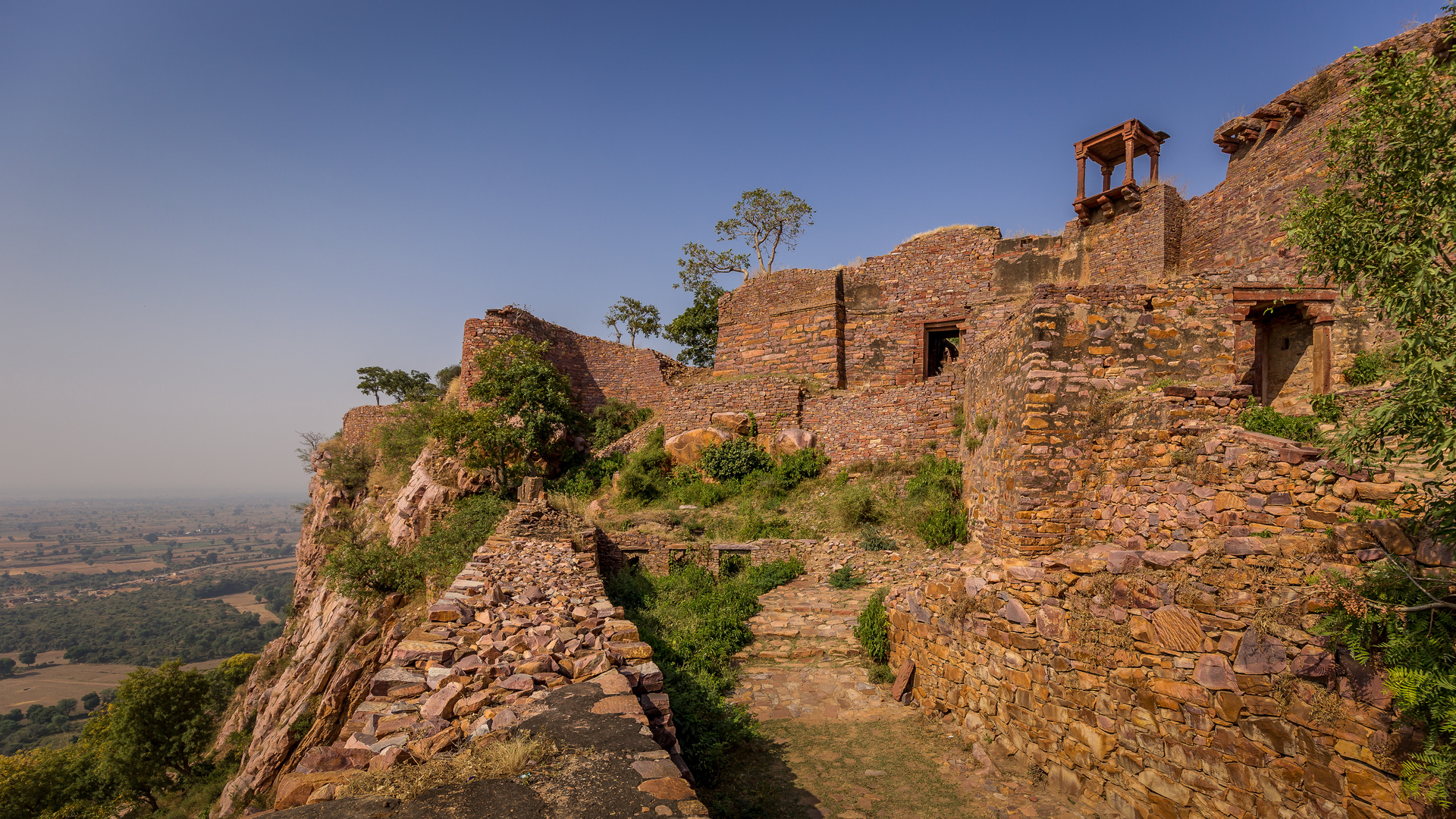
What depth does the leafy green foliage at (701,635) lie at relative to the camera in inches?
263

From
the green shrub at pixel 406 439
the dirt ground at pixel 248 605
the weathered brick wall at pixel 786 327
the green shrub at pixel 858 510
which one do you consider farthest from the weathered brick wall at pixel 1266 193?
the dirt ground at pixel 248 605

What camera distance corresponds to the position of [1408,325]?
149 inches

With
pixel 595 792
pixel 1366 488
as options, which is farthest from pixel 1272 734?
pixel 595 792

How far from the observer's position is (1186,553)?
5.29 metres

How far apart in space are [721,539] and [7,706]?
268 feet

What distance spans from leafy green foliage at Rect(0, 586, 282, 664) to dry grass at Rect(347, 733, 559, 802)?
75535 millimetres

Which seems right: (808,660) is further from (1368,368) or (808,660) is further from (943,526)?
(1368,368)

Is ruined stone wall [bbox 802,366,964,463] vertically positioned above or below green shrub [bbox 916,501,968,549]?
above

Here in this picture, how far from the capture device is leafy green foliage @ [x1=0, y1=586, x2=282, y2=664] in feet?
224

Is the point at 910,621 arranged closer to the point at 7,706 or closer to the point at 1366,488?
the point at 1366,488

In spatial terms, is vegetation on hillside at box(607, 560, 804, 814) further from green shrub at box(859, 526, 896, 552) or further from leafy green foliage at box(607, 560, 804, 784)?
green shrub at box(859, 526, 896, 552)

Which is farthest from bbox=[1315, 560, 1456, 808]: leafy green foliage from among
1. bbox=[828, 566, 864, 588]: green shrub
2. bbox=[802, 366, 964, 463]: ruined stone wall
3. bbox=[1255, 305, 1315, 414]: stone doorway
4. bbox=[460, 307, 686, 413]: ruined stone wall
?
bbox=[460, 307, 686, 413]: ruined stone wall

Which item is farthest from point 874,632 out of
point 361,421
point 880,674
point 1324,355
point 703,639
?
point 361,421

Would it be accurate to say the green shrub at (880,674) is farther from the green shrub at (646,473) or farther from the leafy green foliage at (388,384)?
the leafy green foliage at (388,384)
